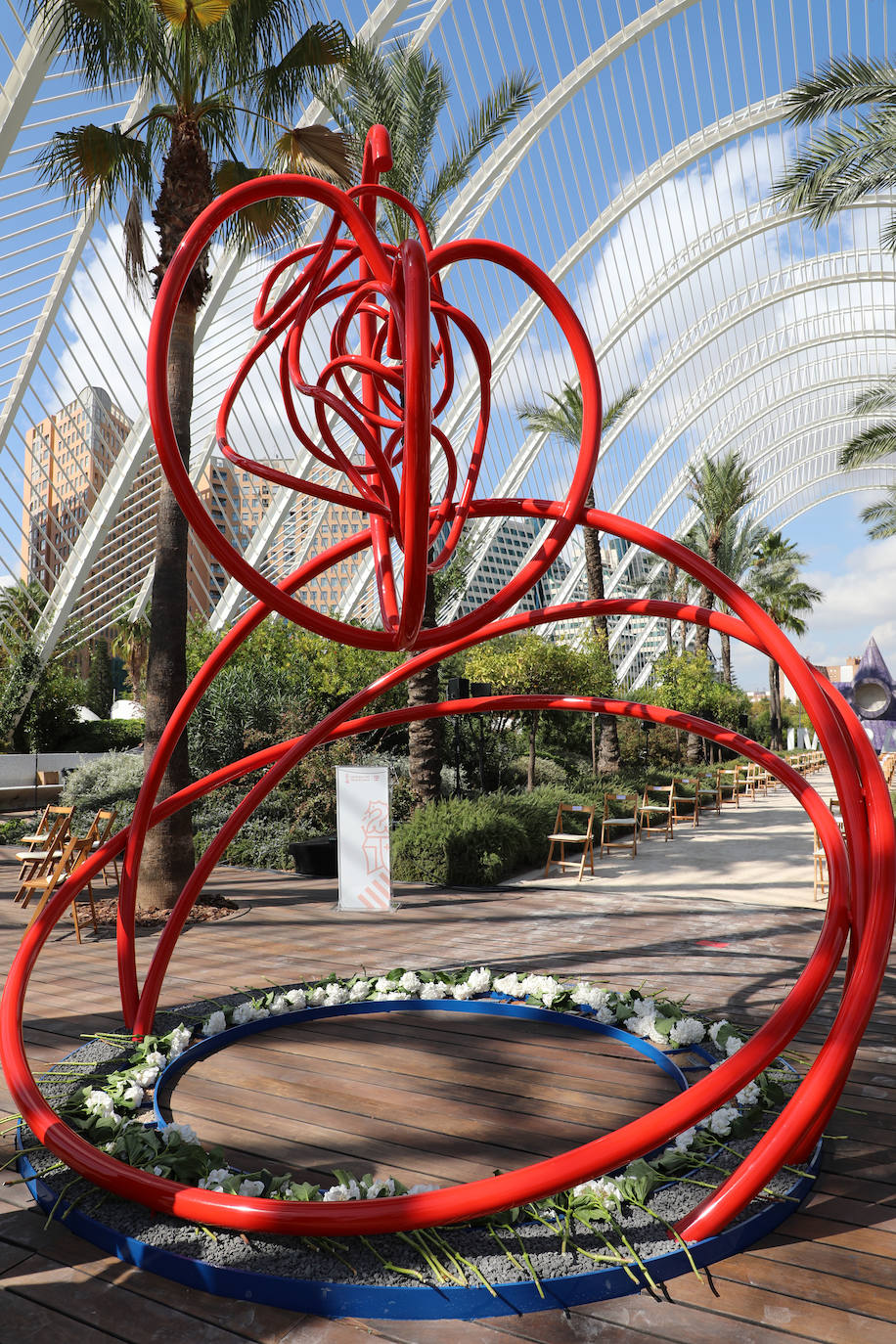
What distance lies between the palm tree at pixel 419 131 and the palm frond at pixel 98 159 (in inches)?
128

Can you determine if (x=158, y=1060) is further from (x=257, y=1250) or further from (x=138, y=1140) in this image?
(x=257, y=1250)

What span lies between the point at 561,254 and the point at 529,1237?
2657cm

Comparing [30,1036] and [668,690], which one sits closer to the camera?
[30,1036]

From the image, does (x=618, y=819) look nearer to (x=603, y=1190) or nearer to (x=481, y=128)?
(x=481, y=128)

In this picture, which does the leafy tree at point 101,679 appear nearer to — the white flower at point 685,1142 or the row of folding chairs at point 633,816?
the row of folding chairs at point 633,816

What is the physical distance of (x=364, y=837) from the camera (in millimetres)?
8891

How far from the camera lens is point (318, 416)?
12.8 ft

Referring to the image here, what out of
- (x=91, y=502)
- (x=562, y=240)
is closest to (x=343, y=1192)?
(x=91, y=502)

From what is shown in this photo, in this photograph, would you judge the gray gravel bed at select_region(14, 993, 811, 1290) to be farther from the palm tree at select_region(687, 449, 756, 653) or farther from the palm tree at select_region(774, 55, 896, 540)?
the palm tree at select_region(687, 449, 756, 653)

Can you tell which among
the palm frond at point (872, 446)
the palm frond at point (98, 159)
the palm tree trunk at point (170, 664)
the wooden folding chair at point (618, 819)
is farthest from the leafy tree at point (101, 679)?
the palm tree trunk at point (170, 664)

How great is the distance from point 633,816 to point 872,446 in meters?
10.4

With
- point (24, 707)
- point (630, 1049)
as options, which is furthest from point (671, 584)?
point (630, 1049)

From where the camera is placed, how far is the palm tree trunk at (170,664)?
8688mm

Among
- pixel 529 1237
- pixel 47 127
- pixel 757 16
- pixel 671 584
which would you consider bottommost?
pixel 529 1237
